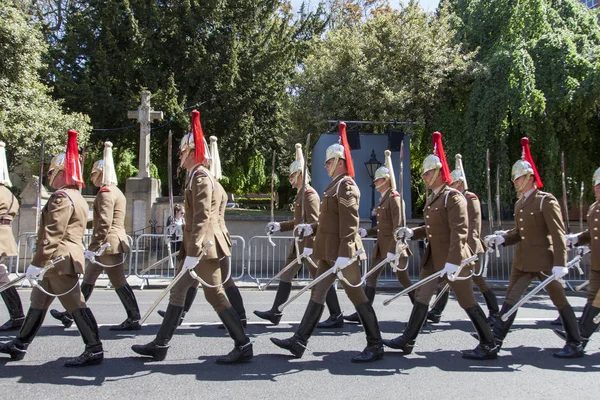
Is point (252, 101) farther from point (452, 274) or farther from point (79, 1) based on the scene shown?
point (452, 274)

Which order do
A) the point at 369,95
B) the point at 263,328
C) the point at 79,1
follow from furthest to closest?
the point at 79,1 < the point at 369,95 < the point at 263,328

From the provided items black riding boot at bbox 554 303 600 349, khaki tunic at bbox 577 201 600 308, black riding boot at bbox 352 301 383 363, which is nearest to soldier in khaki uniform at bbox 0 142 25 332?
black riding boot at bbox 352 301 383 363

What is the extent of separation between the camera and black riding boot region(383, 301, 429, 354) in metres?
5.82

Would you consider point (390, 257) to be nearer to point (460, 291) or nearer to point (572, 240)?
point (460, 291)

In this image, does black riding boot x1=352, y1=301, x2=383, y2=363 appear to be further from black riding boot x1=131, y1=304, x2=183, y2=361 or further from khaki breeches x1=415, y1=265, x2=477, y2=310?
black riding boot x1=131, y1=304, x2=183, y2=361

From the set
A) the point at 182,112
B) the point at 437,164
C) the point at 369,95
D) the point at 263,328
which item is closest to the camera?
the point at 437,164

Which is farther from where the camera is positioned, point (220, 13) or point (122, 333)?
point (220, 13)

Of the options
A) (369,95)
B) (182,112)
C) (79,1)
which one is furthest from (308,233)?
(79,1)

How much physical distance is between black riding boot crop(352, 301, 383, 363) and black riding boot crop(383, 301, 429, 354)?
27 centimetres

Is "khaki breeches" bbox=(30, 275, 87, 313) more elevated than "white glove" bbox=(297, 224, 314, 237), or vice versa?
"white glove" bbox=(297, 224, 314, 237)

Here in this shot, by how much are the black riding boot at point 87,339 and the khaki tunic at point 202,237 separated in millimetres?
756

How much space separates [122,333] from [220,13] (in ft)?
57.4

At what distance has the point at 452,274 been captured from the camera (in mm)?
5609

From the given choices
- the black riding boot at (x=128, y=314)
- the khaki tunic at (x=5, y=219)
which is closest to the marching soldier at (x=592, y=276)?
the black riding boot at (x=128, y=314)
